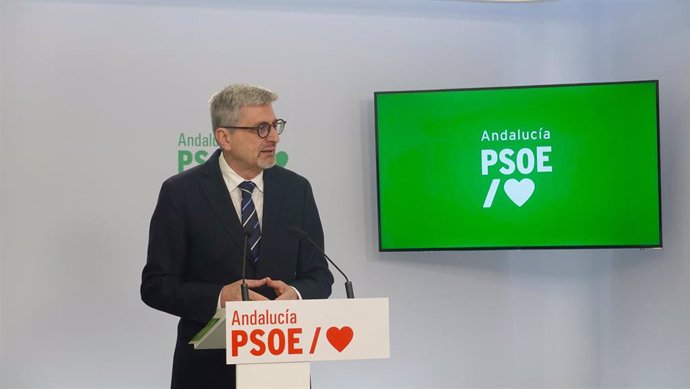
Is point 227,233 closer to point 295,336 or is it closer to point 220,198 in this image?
point 220,198

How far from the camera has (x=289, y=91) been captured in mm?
5109

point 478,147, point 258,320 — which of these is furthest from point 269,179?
point 478,147

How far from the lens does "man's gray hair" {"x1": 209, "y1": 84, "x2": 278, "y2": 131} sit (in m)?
3.57

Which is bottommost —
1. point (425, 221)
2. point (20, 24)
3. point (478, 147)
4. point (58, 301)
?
point (58, 301)

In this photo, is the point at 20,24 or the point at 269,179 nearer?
the point at 269,179

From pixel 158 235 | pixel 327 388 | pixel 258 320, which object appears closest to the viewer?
pixel 258 320

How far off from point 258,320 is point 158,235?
1122 mm

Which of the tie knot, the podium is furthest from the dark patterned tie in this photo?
the podium

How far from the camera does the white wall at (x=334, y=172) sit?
4852mm

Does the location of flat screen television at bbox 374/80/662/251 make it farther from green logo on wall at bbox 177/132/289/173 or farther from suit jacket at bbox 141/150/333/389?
suit jacket at bbox 141/150/333/389

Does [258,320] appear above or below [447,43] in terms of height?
below

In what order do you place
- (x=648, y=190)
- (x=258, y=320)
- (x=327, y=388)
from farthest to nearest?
(x=327, y=388) → (x=648, y=190) → (x=258, y=320)

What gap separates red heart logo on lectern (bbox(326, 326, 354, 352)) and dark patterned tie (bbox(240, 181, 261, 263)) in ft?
3.50

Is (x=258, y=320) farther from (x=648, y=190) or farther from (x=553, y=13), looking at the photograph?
(x=553, y=13)
